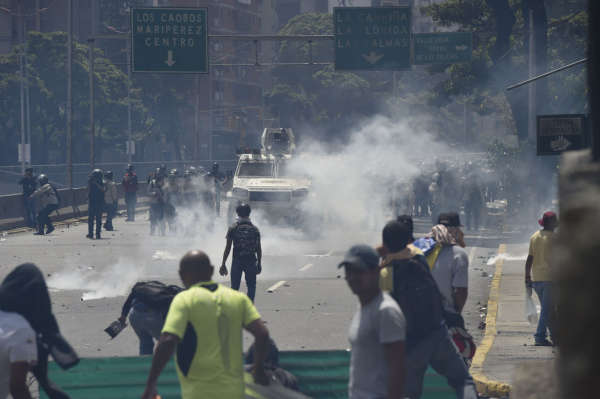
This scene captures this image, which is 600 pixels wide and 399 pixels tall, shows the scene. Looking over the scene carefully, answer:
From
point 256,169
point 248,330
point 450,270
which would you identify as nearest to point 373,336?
point 248,330

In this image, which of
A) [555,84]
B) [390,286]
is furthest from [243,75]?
[390,286]

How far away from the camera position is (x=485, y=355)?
9336 millimetres

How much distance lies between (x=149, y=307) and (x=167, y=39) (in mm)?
19344

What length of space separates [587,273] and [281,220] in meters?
22.3

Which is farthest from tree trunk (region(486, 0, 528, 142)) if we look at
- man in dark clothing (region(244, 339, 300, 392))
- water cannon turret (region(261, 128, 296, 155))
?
man in dark clothing (region(244, 339, 300, 392))

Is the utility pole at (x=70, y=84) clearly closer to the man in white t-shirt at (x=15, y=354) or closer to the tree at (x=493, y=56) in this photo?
the tree at (x=493, y=56)

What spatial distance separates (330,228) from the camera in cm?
2820

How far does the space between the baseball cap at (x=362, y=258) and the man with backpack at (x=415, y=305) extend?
992 millimetres

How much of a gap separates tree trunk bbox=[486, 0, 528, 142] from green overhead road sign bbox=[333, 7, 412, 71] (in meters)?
3.24

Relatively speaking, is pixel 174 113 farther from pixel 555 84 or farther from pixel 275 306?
pixel 275 306

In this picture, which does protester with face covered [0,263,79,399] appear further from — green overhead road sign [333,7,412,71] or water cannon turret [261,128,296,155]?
water cannon turret [261,128,296,155]

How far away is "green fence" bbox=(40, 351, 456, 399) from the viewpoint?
6.08 meters

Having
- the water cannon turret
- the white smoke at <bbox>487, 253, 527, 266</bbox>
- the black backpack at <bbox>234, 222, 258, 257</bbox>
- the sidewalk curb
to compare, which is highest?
the water cannon turret

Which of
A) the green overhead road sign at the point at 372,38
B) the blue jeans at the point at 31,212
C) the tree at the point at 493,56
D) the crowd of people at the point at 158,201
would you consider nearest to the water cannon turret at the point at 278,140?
the crowd of people at the point at 158,201
